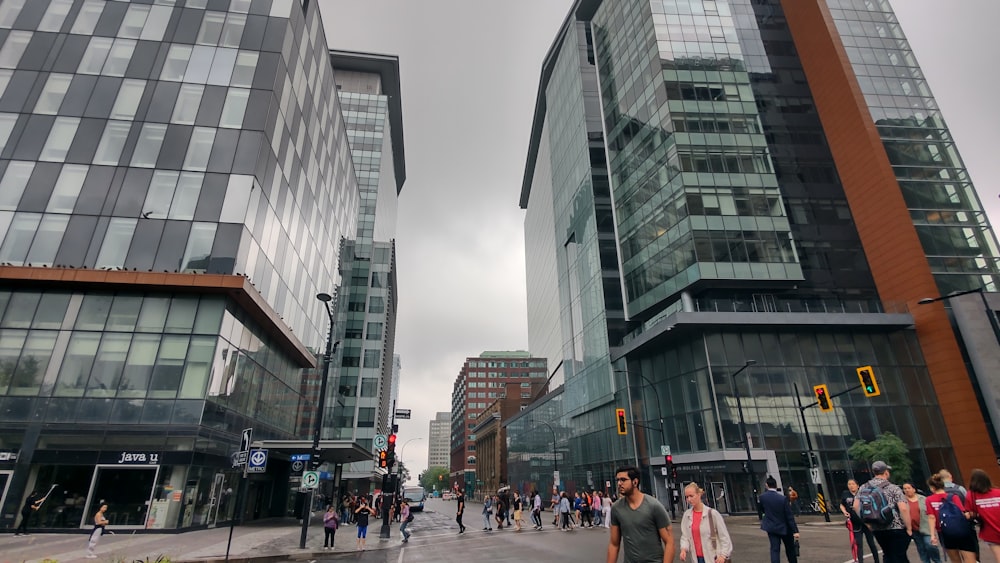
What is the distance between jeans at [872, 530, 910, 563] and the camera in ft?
24.5

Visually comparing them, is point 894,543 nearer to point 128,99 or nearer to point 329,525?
point 329,525

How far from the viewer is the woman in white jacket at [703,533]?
244 inches

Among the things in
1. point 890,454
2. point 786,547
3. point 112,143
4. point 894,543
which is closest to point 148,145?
point 112,143

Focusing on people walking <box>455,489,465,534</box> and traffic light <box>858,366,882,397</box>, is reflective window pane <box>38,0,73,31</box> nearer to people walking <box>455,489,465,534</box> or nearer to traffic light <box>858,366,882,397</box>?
people walking <box>455,489,465,534</box>

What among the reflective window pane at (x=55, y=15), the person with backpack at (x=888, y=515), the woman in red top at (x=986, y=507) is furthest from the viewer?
the reflective window pane at (x=55, y=15)

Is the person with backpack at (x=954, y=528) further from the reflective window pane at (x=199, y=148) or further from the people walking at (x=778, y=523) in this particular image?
the reflective window pane at (x=199, y=148)

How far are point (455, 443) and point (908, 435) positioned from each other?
140 meters

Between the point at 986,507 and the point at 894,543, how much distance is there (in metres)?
1.35

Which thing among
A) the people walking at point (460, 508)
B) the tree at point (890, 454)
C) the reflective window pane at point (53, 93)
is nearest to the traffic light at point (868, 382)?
the tree at point (890, 454)

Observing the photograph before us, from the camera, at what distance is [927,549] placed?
801cm

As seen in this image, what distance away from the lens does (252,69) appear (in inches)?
1088

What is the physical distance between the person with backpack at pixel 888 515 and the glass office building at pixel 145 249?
22270mm

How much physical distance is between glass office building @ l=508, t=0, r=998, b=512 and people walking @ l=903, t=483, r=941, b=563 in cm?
1975

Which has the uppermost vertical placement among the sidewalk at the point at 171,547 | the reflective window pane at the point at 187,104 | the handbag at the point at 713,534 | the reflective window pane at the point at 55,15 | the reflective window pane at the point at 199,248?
the reflective window pane at the point at 55,15
